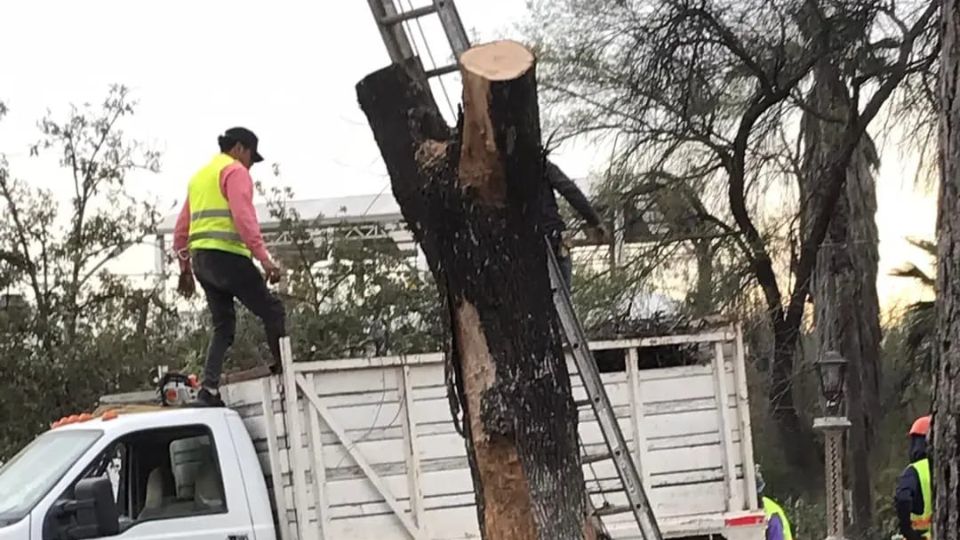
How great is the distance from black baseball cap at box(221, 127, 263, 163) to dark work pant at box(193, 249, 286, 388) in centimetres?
62

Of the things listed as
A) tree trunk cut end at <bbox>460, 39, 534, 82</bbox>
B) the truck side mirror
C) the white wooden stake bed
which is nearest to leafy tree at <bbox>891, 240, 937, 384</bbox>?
the white wooden stake bed

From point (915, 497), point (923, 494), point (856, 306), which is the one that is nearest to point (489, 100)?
point (915, 497)

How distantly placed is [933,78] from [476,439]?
9573 mm

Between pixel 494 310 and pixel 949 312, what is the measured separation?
5.03 feet

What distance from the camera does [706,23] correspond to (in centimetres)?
1335

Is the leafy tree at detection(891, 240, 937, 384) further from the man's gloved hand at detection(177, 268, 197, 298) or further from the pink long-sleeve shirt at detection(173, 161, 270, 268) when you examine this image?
the pink long-sleeve shirt at detection(173, 161, 270, 268)

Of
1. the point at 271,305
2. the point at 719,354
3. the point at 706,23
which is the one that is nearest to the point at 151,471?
the point at 271,305

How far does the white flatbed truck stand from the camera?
→ 6.00m

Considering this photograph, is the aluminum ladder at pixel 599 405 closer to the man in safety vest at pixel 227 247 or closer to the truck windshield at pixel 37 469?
the man in safety vest at pixel 227 247

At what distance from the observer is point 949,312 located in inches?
132

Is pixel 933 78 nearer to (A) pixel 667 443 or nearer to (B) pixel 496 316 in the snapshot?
(A) pixel 667 443

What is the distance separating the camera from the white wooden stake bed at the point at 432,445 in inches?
239

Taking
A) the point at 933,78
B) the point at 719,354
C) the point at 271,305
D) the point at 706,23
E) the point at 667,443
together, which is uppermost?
the point at 706,23

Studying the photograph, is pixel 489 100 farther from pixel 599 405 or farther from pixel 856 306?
pixel 856 306
